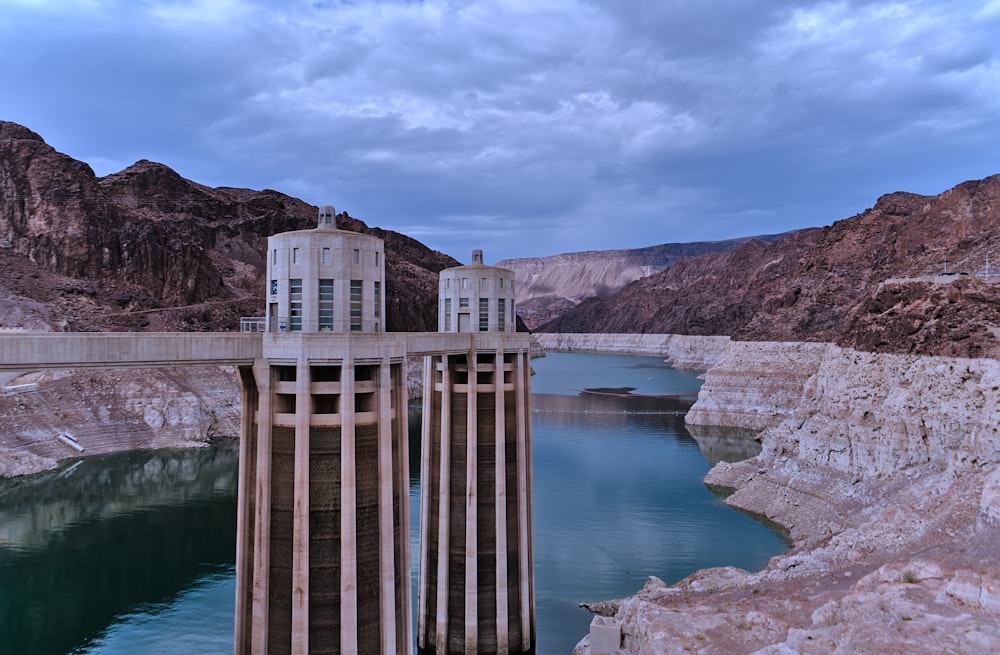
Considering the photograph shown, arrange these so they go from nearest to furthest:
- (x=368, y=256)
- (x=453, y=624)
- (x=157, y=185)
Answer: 1. (x=368, y=256)
2. (x=453, y=624)
3. (x=157, y=185)

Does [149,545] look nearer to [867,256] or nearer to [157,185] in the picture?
[867,256]

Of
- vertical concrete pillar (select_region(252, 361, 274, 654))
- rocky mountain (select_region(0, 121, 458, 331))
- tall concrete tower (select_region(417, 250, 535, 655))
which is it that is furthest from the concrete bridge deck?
rocky mountain (select_region(0, 121, 458, 331))

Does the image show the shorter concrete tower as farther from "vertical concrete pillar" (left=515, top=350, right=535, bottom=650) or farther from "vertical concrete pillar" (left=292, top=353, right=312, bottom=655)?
"vertical concrete pillar" (left=292, top=353, right=312, bottom=655)

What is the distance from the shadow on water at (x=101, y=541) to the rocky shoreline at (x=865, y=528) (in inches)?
894

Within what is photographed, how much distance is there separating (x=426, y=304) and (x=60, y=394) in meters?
88.7

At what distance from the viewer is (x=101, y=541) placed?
41656 millimetres

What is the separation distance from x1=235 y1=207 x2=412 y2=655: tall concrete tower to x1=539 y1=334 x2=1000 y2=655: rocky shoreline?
28.4 feet

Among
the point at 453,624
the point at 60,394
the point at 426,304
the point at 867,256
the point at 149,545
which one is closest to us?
the point at 453,624

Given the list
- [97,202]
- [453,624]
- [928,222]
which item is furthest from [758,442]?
[97,202]

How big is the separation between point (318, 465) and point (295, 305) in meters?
4.10

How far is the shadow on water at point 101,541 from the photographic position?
3134 cm

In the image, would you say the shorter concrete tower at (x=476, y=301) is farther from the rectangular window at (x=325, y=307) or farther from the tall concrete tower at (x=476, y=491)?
the rectangular window at (x=325, y=307)

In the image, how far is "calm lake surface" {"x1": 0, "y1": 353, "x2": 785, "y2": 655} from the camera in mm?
30250

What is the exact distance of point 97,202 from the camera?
11025cm
